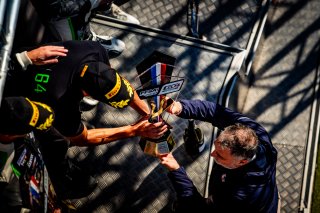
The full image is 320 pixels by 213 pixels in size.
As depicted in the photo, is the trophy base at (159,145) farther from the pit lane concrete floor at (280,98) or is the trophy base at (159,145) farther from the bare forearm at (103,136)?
the pit lane concrete floor at (280,98)

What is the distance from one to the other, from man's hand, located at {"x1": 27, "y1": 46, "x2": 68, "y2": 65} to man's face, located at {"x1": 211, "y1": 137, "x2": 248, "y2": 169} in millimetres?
1797

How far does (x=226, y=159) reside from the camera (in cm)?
326

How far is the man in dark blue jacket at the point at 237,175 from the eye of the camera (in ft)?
10.5

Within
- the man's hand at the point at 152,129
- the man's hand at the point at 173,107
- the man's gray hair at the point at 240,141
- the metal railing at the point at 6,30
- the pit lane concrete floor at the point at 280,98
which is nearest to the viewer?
the metal railing at the point at 6,30

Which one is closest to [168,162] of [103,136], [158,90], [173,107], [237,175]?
[173,107]

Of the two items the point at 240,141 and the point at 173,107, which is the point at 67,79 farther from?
the point at 240,141

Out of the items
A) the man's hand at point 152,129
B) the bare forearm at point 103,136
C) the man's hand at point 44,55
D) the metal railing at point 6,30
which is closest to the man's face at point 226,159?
the man's hand at point 152,129

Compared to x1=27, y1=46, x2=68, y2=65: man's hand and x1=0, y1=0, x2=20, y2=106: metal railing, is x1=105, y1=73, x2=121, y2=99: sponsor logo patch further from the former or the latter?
x1=0, y1=0, x2=20, y2=106: metal railing

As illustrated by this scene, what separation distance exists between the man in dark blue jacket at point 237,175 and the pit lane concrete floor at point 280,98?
127cm

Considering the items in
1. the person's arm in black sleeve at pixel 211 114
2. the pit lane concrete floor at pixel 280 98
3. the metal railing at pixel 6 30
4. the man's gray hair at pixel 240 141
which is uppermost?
the metal railing at pixel 6 30

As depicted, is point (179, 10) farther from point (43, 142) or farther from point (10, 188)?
point (10, 188)

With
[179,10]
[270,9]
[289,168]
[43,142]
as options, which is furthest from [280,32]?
[43,142]

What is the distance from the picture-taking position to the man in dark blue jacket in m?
3.20

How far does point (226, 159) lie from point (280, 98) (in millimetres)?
3015
